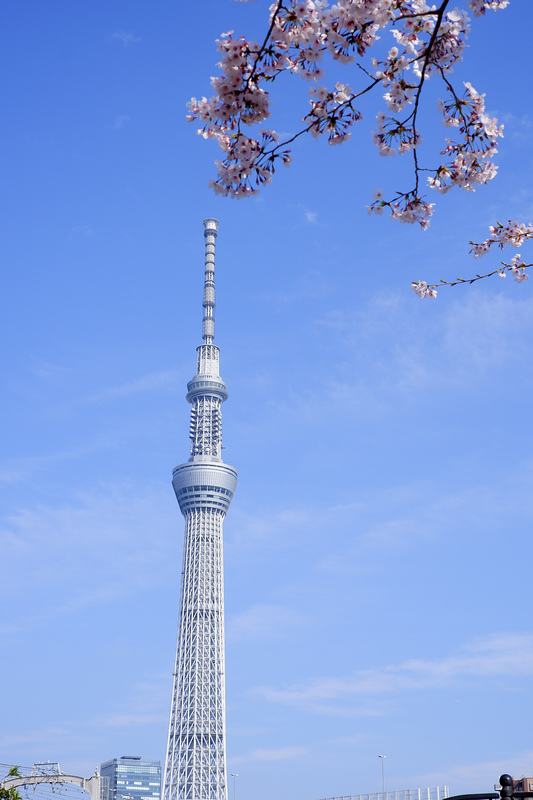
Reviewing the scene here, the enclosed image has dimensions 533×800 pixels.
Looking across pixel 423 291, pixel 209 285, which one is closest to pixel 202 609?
pixel 209 285

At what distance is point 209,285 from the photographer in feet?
522

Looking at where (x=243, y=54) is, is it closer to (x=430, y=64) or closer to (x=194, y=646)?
(x=430, y=64)

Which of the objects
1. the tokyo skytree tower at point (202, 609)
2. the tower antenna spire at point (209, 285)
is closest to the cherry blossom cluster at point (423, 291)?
the tokyo skytree tower at point (202, 609)

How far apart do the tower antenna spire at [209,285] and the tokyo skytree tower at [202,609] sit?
39.7 inches

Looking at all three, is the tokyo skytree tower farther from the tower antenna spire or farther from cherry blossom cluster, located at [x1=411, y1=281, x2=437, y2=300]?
cherry blossom cluster, located at [x1=411, y1=281, x2=437, y2=300]

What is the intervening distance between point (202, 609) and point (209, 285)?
5691 cm

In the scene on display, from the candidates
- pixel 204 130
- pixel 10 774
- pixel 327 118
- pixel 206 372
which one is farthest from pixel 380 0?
pixel 206 372

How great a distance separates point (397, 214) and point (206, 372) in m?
143

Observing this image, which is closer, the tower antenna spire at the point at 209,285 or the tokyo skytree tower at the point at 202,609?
the tokyo skytree tower at the point at 202,609

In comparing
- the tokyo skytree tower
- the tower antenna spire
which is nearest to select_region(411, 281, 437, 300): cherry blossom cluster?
the tokyo skytree tower

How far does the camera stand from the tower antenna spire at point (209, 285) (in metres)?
157

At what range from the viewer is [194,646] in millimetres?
134250

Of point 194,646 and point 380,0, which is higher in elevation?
point 194,646

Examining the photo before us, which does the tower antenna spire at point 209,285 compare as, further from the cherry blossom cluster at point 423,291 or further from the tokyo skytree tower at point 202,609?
the cherry blossom cluster at point 423,291
